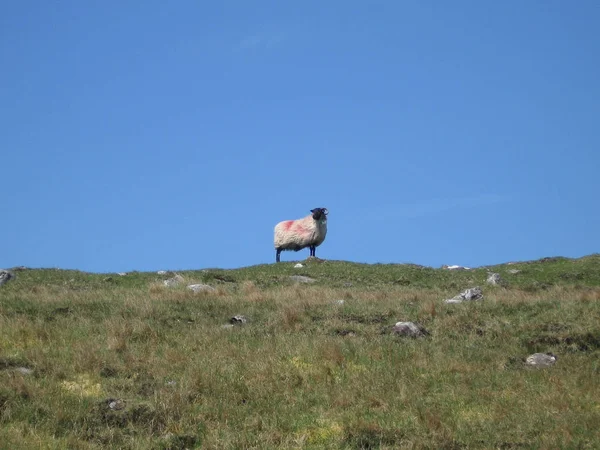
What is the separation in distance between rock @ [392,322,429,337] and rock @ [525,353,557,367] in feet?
8.14

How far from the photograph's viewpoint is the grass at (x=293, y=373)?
9711 mm

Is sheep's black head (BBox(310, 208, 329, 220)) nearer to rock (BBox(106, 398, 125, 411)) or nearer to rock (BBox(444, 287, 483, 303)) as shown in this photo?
rock (BBox(444, 287, 483, 303))

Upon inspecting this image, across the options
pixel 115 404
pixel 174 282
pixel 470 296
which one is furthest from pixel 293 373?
pixel 174 282

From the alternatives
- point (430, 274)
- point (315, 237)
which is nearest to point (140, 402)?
point (430, 274)

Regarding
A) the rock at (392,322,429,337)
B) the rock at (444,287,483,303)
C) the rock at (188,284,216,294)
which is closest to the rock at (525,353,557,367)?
the rock at (392,322,429,337)

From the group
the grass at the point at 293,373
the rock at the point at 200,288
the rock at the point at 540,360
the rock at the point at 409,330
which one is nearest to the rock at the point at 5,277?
the grass at the point at 293,373

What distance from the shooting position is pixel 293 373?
12.0 m

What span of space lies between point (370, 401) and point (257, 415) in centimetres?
157

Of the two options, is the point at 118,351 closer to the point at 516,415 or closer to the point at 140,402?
the point at 140,402

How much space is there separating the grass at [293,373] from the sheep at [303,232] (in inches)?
796

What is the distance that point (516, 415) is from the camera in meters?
10.3

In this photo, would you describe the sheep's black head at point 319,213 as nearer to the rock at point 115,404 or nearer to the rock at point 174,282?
the rock at point 174,282

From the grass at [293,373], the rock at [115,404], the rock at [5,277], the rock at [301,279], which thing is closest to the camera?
the grass at [293,373]

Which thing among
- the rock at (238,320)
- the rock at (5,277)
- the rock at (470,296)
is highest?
the rock at (5,277)
